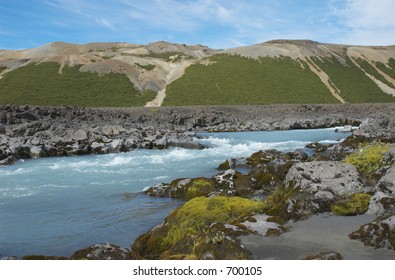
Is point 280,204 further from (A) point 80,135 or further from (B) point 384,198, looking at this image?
(A) point 80,135

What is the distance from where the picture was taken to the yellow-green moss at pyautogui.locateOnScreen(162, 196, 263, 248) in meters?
12.9

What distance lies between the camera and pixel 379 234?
393 inches

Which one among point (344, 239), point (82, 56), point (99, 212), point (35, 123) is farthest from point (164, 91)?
point (344, 239)

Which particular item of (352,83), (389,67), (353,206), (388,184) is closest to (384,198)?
(388,184)

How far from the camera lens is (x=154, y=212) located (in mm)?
18359

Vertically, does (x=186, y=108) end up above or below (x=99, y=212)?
above

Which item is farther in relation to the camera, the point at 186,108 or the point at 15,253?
the point at 186,108

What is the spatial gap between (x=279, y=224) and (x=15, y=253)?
994cm

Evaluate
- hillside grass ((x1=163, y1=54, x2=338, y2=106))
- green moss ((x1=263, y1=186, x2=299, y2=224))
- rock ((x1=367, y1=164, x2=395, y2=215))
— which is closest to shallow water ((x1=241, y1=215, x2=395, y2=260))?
rock ((x1=367, y1=164, x2=395, y2=215))

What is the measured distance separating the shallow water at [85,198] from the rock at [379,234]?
846cm

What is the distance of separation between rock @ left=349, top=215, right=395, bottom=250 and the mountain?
98.0 metres

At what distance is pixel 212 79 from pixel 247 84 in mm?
12745

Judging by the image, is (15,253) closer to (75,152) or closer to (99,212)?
(99,212)

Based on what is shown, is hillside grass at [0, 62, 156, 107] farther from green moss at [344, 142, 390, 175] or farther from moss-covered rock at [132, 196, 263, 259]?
moss-covered rock at [132, 196, 263, 259]
